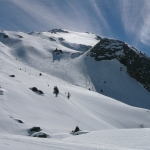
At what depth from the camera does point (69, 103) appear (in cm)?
2383

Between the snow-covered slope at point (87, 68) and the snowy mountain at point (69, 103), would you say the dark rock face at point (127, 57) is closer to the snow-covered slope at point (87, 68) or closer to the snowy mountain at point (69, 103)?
the snow-covered slope at point (87, 68)

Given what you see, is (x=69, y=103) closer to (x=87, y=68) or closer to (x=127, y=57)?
(x=87, y=68)

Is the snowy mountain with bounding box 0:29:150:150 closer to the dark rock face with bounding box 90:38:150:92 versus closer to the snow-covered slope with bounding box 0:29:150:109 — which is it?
the snow-covered slope with bounding box 0:29:150:109

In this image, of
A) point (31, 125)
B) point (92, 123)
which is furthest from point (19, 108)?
point (92, 123)

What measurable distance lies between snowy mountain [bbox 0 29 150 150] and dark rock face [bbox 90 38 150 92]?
2.01 feet

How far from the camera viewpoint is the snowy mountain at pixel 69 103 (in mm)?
11008

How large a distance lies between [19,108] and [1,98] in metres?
1.89

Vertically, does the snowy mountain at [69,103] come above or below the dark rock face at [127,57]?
below

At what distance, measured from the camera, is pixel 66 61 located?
176 feet

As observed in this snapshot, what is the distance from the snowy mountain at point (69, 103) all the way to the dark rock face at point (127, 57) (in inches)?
24.1

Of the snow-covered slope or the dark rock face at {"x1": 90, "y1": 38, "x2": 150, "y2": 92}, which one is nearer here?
the snow-covered slope

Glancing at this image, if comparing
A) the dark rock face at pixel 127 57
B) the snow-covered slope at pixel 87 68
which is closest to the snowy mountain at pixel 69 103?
the snow-covered slope at pixel 87 68

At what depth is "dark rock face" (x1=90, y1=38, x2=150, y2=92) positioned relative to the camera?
162 feet

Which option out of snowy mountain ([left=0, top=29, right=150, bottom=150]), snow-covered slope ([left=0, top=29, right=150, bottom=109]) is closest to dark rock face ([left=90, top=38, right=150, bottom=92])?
snow-covered slope ([left=0, top=29, right=150, bottom=109])
